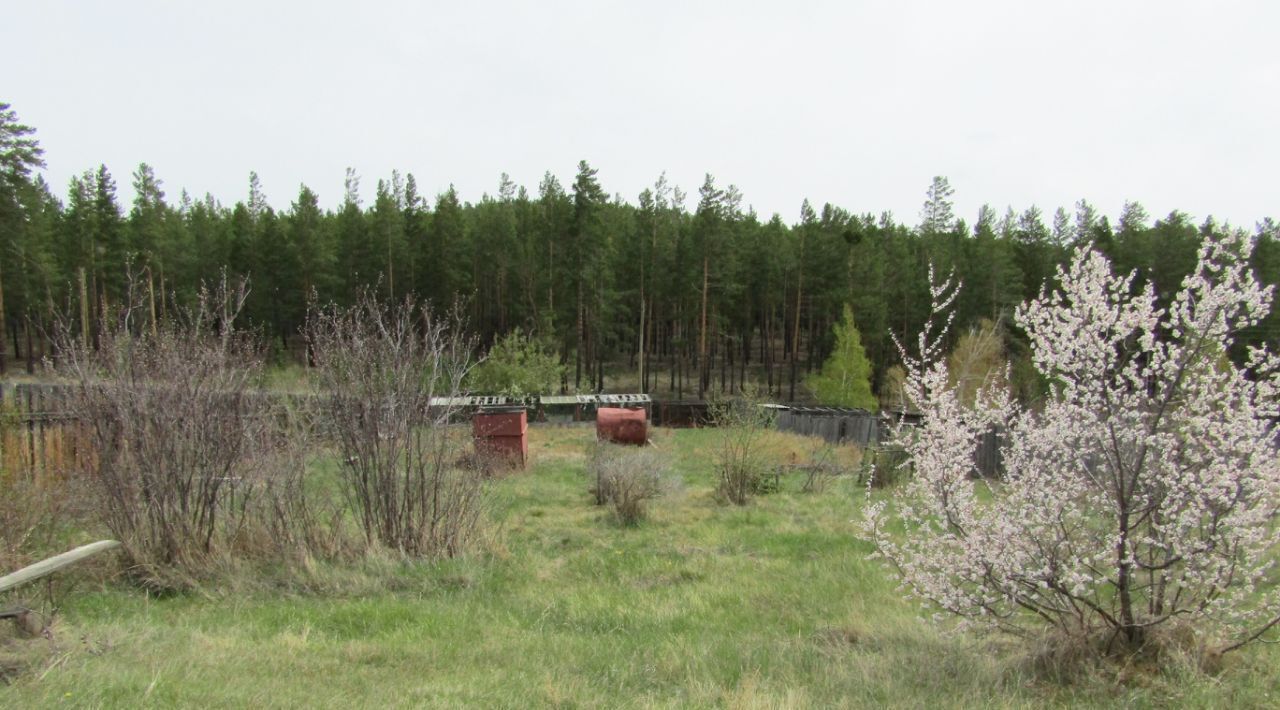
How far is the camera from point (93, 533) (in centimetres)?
785

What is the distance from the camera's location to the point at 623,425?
22203mm

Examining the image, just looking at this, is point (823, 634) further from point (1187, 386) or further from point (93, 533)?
point (93, 533)

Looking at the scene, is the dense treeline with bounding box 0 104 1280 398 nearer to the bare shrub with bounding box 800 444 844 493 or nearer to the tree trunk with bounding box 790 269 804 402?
the tree trunk with bounding box 790 269 804 402

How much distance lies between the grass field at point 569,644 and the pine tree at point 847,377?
94.8 feet

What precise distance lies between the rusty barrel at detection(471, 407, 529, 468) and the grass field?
690 centimetres

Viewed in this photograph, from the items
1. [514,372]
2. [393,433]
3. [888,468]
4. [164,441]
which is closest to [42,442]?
[164,441]

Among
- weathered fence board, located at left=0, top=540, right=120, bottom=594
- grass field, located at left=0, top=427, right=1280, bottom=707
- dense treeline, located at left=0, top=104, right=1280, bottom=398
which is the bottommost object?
grass field, located at left=0, top=427, right=1280, bottom=707

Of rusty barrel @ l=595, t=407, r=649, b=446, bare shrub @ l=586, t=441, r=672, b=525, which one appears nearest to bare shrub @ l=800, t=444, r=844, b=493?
bare shrub @ l=586, t=441, r=672, b=525

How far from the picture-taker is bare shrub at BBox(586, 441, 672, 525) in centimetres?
1140

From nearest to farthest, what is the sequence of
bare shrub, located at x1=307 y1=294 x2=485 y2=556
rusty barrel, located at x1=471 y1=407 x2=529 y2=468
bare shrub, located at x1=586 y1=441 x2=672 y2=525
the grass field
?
1. the grass field
2. bare shrub, located at x1=307 y1=294 x2=485 y2=556
3. bare shrub, located at x1=586 y1=441 x2=672 y2=525
4. rusty barrel, located at x1=471 y1=407 x2=529 y2=468

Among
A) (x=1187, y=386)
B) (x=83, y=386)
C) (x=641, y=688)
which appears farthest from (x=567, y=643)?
(x=83, y=386)

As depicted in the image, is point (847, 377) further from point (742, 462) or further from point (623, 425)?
point (742, 462)

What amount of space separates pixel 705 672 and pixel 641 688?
0.48m

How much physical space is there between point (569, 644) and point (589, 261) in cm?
3661
